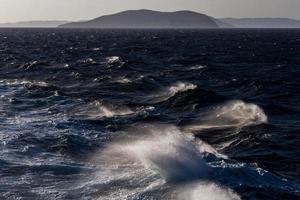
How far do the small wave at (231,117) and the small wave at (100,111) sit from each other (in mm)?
5565

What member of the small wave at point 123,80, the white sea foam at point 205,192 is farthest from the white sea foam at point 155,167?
the small wave at point 123,80

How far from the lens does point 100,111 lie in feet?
116

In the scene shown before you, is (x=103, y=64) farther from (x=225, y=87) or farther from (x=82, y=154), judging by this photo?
(x=82, y=154)

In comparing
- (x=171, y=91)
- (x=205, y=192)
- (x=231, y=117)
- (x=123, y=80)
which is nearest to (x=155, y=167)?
(x=205, y=192)

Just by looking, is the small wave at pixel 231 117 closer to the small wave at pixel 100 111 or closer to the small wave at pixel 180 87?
the small wave at pixel 100 111

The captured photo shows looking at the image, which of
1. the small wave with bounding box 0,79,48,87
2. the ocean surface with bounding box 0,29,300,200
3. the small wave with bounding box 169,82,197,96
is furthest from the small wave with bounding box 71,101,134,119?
the small wave with bounding box 0,79,48,87

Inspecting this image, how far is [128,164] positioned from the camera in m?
22.5

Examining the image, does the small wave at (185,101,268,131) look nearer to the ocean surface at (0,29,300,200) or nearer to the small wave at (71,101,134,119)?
the ocean surface at (0,29,300,200)

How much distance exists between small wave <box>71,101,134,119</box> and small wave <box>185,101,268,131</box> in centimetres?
556

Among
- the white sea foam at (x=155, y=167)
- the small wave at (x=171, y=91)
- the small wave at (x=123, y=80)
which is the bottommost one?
the small wave at (x=123, y=80)

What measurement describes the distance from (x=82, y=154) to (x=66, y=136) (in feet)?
11.6

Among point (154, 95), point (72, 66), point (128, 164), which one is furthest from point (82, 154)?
point (72, 66)

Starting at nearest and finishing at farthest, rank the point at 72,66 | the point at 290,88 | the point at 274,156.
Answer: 1. the point at 274,156
2. the point at 290,88
3. the point at 72,66

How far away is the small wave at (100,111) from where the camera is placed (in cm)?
3400
